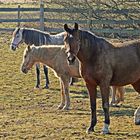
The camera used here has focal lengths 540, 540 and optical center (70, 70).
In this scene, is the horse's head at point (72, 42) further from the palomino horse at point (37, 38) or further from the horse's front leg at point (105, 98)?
the palomino horse at point (37, 38)

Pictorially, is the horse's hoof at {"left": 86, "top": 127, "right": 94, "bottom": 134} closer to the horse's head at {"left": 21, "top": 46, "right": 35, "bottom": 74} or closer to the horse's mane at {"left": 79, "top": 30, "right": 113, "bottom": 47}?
the horse's mane at {"left": 79, "top": 30, "right": 113, "bottom": 47}

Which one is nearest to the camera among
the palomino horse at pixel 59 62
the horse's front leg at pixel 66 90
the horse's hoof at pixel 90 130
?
the horse's hoof at pixel 90 130

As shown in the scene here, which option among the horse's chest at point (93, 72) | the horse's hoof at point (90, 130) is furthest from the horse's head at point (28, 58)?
the horse's chest at point (93, 72)

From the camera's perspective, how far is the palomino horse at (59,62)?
439 inches

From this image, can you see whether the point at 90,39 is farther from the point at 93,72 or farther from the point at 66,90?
the point at 66,90

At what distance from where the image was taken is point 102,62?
Answer: 27.5ft

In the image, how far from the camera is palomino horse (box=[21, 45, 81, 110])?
1114 centimetres

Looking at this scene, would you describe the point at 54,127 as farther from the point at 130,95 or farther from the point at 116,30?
the point at 116,30

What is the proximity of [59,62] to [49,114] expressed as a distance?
1.44 metres

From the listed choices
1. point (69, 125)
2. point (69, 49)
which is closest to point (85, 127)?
point (69, 125)

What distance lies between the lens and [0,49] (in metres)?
21.0

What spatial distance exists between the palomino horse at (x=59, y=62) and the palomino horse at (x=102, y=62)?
2356mm

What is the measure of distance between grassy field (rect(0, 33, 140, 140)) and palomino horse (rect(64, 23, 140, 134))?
46 cm

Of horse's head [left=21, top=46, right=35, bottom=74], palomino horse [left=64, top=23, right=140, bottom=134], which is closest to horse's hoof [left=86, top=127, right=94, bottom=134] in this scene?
palomino horse [left=64, top=23, right=140, bottom=134]
